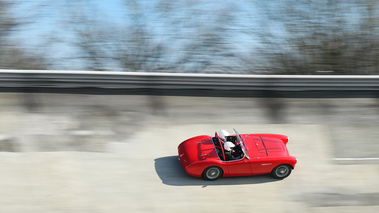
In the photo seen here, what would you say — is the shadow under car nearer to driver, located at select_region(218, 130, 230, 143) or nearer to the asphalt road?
the asphalt road

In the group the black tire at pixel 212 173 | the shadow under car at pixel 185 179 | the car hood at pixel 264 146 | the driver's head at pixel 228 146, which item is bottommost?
the shadow under car at pixel 185 179

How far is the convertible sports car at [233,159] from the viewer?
7.59 metres

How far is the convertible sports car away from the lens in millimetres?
7586

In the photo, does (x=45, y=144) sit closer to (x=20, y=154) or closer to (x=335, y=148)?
(x=20, y=154)

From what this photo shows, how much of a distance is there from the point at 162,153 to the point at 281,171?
104 inches

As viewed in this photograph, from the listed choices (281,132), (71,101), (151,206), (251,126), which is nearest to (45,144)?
(71,101)

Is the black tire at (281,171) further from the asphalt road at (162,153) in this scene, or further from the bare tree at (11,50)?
the bare tree at (11,50)

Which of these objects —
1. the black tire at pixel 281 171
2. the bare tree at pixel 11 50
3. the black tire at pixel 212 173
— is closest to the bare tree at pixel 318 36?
Result: the black tire at pixel 281 171

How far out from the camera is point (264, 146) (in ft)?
26.3

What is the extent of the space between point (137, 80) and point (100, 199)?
12.5 ft

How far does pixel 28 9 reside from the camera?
15742 millimetres

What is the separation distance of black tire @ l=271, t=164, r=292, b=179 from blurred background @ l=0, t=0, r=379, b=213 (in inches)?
6.1

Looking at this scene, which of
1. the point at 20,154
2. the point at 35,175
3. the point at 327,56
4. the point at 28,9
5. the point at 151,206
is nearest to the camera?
the point at 151,206

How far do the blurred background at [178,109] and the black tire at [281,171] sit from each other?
16 cm
